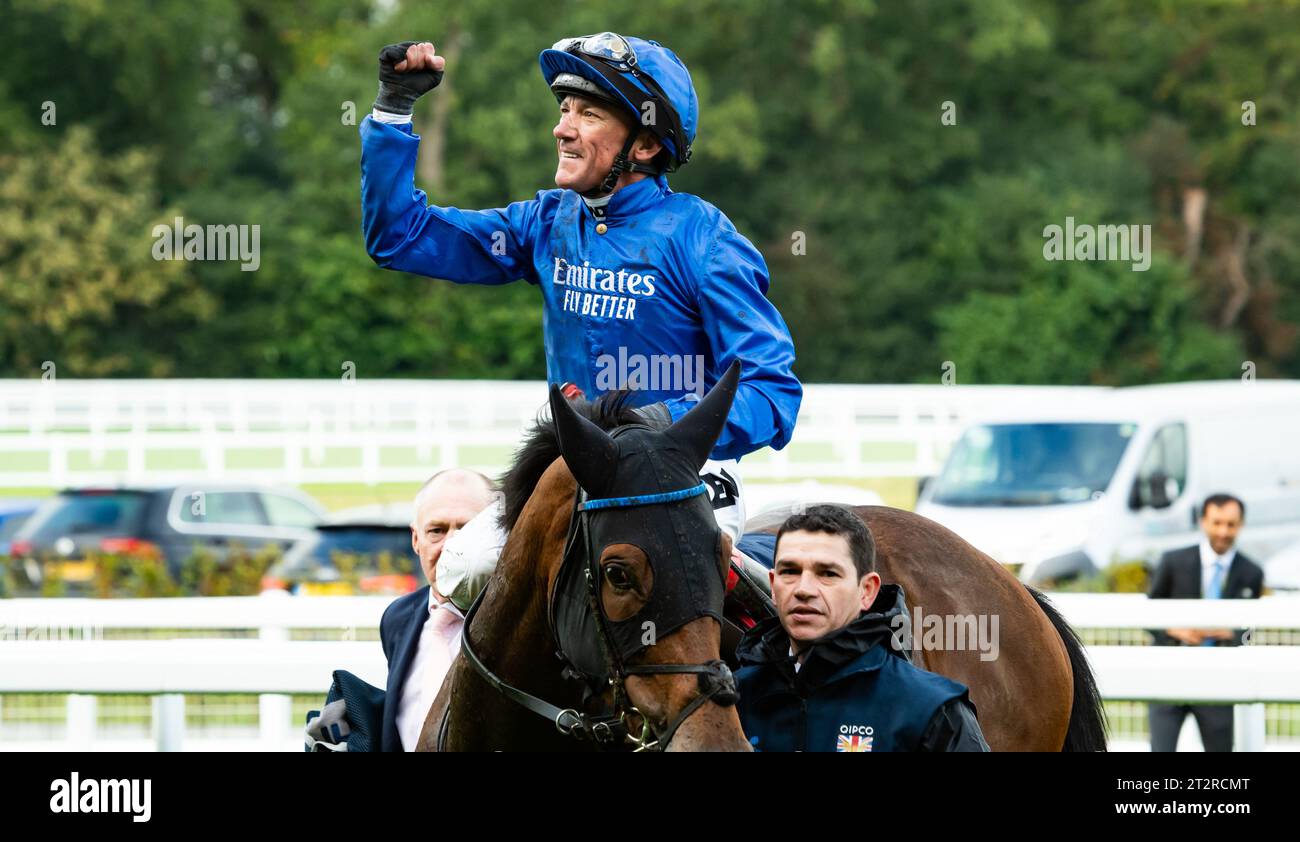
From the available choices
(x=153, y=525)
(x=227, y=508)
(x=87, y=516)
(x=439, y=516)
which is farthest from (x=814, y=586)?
(x=227, y=508)

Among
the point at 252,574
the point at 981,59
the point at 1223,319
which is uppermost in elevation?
the point at 981,59

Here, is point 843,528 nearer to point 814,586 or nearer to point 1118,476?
point 814,586

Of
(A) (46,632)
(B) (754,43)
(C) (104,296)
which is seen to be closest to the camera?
(A) (46,632)

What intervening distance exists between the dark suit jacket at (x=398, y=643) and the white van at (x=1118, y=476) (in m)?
8.62

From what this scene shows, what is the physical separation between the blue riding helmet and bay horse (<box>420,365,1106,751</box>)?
2.47 ft

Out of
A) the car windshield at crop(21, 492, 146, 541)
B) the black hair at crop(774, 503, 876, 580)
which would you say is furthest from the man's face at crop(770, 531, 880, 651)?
the car windshield at crop(21, 492, 146, 541)

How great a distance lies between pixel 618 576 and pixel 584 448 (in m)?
0.22

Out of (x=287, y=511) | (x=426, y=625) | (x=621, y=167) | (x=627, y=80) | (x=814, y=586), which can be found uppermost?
(x=627, y=80)

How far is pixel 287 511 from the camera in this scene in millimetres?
15367

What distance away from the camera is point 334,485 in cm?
1880

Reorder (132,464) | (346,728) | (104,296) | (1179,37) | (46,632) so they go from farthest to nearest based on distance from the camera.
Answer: (1179,37)
(104,296)
(132,464)
(46,632)
(346,728)

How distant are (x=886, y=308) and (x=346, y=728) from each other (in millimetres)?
28419
